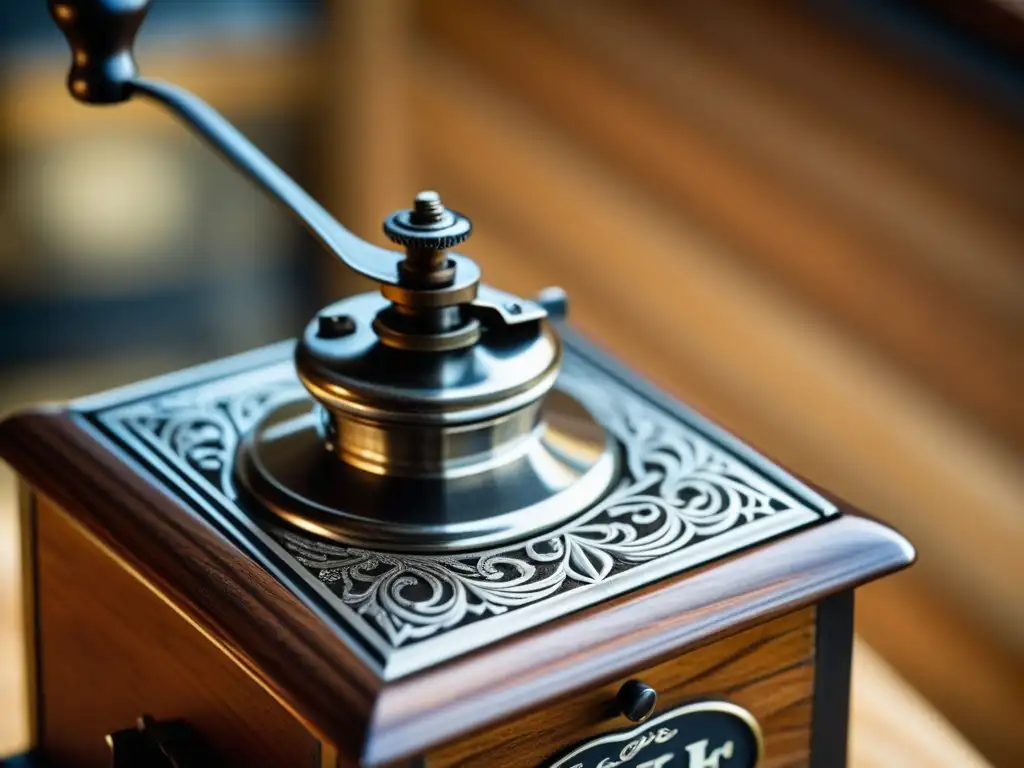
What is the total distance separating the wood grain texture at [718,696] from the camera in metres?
0.76

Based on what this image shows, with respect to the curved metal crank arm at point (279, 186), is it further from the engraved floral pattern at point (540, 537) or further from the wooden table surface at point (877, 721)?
the wooden table surface at point (877, 721)

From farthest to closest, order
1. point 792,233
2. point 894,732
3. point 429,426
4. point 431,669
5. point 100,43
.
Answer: point 792,233, point 894,732, point 100,43, point 429,426, point 431,669

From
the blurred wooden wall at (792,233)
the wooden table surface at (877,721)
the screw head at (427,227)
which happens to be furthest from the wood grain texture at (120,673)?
the blurred wooden wall at (792,233)

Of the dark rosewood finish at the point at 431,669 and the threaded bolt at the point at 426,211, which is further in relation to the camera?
the threaded bolt at the point at 426,211

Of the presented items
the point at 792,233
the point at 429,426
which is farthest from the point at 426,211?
the point at 792,233

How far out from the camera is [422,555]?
Answer: 32.2 inches

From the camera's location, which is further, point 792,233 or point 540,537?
point 792,233

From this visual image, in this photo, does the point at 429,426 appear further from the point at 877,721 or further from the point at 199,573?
the point at 877,721

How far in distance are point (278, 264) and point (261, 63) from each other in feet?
1.25

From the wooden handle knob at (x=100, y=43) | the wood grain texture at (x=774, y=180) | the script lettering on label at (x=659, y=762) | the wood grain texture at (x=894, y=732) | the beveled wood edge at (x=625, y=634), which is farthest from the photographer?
the wood grain texture at (x=774, y=180)

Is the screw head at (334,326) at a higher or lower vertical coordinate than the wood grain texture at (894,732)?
higher

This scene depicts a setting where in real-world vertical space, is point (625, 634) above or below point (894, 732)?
above

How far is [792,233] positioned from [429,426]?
109 cm

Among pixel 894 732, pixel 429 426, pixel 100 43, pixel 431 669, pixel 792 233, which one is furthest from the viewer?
pixel 792 233
